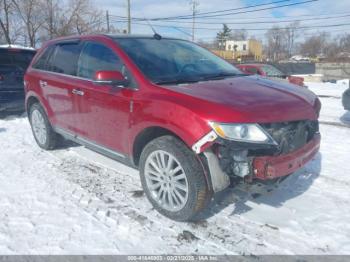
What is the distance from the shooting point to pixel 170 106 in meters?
3.12

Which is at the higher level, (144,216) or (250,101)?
(250,101)

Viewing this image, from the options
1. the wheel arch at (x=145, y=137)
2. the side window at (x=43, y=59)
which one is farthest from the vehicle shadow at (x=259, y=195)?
the side window at (x=43, y=59)

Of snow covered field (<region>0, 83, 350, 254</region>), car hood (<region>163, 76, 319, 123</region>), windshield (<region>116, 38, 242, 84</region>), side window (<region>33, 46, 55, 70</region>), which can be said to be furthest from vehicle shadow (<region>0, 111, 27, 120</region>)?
car hood (<region>163, 76, 319, 123</region>)

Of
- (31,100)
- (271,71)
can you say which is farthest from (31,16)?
(31,100)

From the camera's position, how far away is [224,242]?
303cm

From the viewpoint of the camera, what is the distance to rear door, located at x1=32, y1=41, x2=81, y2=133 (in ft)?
15.1

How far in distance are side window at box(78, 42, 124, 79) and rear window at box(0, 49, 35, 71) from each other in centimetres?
445

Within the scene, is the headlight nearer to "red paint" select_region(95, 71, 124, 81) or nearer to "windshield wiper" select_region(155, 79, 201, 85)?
"windshield wiper" select_region(155, 79, 201, 85)

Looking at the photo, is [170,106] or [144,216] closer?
[170,106]

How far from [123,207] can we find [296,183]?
84.8 inches

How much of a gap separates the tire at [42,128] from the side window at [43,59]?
0.64 m

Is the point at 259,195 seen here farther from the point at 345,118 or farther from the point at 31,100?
the point at 345,118

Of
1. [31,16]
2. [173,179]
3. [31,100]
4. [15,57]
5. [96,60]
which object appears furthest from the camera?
[31,16]

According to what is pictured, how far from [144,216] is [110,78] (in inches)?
57.5
